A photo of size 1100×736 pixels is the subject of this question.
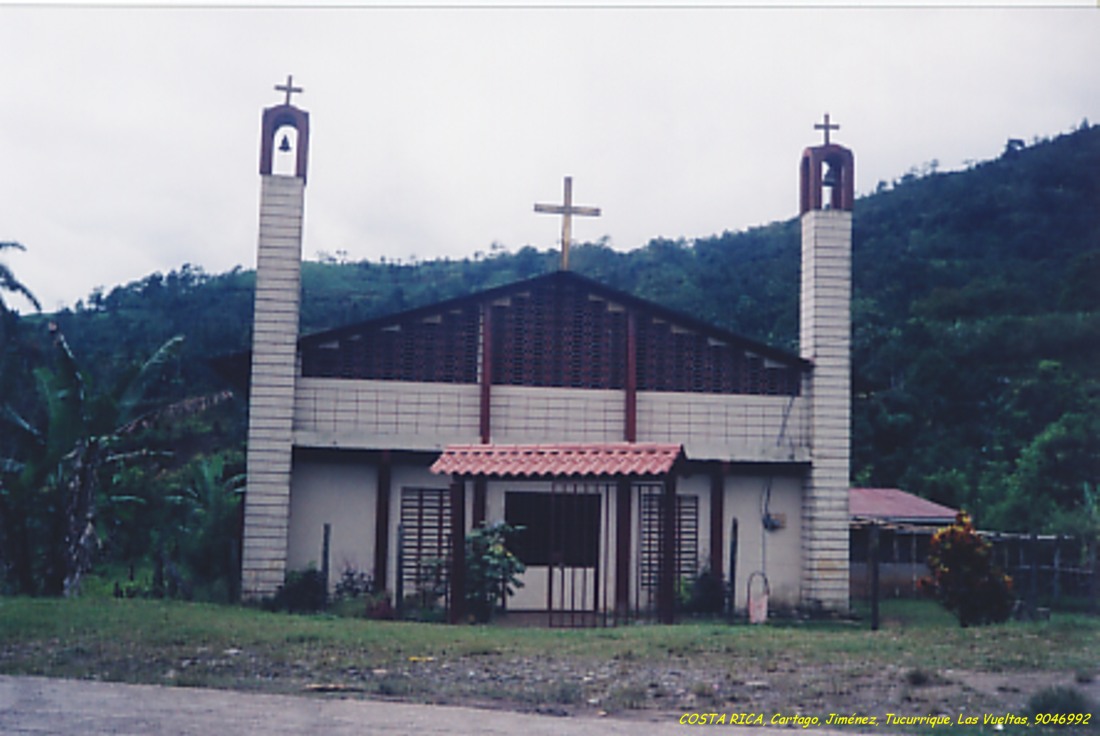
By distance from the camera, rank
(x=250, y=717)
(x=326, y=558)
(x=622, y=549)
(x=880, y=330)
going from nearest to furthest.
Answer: (x=250, y=717) < (x=326, y=558) < (x=622, y=549) < (x=880, y=330)

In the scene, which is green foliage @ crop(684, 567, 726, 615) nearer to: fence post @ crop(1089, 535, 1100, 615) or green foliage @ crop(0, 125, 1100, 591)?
green foliage @ crop(0, 125, 1100, 591)

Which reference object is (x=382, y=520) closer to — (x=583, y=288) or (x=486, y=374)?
(x=486, y=374)

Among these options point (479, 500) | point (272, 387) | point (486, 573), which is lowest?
point (486, 573)

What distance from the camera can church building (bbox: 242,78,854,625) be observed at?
16.5 m

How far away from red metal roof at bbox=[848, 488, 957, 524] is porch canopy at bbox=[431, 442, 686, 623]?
10.4 meters

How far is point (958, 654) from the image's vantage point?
11094 millimetres

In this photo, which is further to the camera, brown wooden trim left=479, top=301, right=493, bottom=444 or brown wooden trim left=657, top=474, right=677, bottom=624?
brown wooden trim left=479, top=301, right=493, bottom=444

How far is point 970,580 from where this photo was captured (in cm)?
1425

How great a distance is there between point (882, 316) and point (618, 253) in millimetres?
19440

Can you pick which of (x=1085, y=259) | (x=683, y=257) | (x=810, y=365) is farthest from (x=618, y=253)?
(x=810, y=365)

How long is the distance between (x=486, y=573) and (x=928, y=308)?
3576 cm

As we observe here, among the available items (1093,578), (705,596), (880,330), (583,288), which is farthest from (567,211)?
(880,330)

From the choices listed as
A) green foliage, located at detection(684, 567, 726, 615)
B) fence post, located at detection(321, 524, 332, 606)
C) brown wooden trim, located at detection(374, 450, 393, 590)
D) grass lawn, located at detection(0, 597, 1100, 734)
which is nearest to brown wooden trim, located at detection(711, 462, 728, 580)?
green foliage, located at detection(684, 567, 726, 615)

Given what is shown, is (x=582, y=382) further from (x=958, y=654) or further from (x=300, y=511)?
(x=958, y=654)
